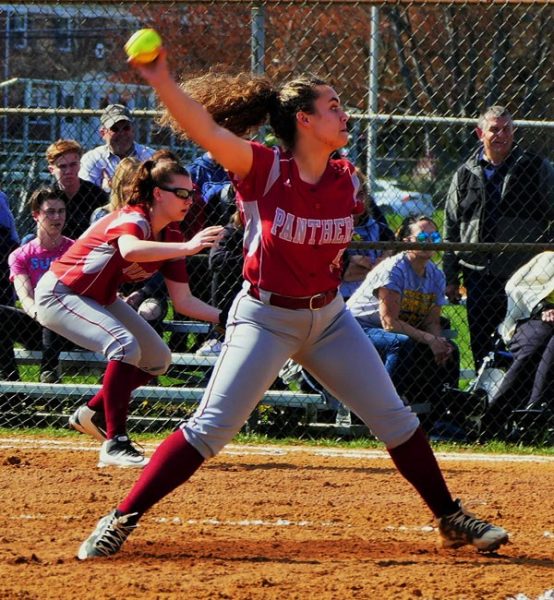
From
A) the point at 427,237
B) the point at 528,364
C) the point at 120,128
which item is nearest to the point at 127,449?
the point at 427,237

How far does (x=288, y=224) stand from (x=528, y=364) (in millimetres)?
3531

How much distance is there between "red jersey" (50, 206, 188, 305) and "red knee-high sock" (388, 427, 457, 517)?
6.40ft

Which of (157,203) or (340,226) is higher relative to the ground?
(340,226)

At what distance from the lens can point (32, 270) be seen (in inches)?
288

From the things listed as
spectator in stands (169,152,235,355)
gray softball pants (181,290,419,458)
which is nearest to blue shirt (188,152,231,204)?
spectator in stands (169,152,235,355)

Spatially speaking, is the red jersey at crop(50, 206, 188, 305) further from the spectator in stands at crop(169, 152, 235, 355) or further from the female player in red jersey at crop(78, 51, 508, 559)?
the female player in red jersey at crop(78, 51, 508, 559)

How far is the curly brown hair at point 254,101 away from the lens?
13.4 feet

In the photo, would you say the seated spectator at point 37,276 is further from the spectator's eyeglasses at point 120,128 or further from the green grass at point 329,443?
the spectator's eyeglasses at point 120,128

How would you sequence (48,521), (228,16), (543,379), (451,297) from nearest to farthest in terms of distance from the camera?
(48,521) → (543,379) → (451,297) → (228,16)

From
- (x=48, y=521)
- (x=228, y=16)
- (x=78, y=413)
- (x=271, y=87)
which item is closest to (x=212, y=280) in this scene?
(x=78, y=413)

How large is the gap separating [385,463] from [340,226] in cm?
266

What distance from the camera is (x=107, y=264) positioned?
5793 mm

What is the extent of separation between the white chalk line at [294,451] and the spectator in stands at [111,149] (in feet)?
6.00

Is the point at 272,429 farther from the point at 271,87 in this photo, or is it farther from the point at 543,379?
the point at 271,87
